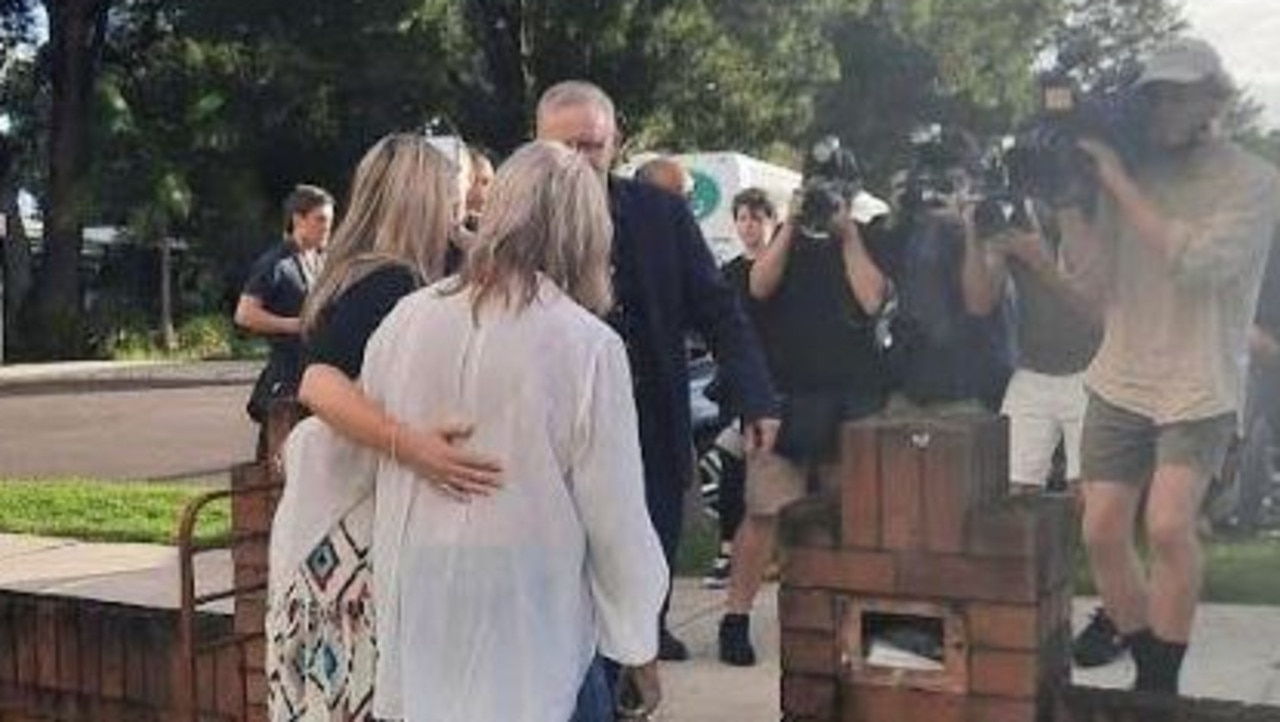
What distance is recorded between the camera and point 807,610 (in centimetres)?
355

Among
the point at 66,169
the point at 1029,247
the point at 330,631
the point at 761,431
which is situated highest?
the point at 66,169

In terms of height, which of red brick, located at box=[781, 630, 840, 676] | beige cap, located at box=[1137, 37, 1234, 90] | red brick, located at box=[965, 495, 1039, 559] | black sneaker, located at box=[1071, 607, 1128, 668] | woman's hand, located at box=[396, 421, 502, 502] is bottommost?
black sneaker, located at box=[1071, 607, 1128, 668]

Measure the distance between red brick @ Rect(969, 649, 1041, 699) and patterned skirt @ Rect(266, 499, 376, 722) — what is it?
1.15 meters

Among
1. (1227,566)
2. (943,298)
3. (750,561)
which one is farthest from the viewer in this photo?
(1227,566)

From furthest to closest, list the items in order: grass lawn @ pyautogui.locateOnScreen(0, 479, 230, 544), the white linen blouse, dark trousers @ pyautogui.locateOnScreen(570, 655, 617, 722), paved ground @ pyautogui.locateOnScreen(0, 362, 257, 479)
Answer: paved ground @ pyautogui.locateOnScreen(0, 362, 257, 479)
grass lawn @ pyautogui.locateOnScreen(0, 479, 230, 544)
dark trousers @ pyautogui.locateOnScreen(570, 655, 617, 722)
the white linen blouse

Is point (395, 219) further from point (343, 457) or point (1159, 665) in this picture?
point (1159, 665)

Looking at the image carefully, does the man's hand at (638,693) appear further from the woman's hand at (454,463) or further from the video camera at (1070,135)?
the video camera at (1070,135)

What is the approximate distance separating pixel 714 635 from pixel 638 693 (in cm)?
158

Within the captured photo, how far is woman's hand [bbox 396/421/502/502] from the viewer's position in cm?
276

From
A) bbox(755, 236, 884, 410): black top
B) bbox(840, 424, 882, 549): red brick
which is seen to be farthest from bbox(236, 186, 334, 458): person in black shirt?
bbox(840, 424, 882, 549): red brick

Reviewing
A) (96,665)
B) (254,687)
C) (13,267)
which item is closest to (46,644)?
(96,665)

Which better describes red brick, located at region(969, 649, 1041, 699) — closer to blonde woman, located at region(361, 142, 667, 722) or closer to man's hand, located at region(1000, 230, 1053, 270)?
blonde woman, located at region(361, 142, 667, 722)

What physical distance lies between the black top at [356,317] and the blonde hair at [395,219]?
3cm

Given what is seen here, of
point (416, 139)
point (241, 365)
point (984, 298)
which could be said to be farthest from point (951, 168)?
point (241, 365)
